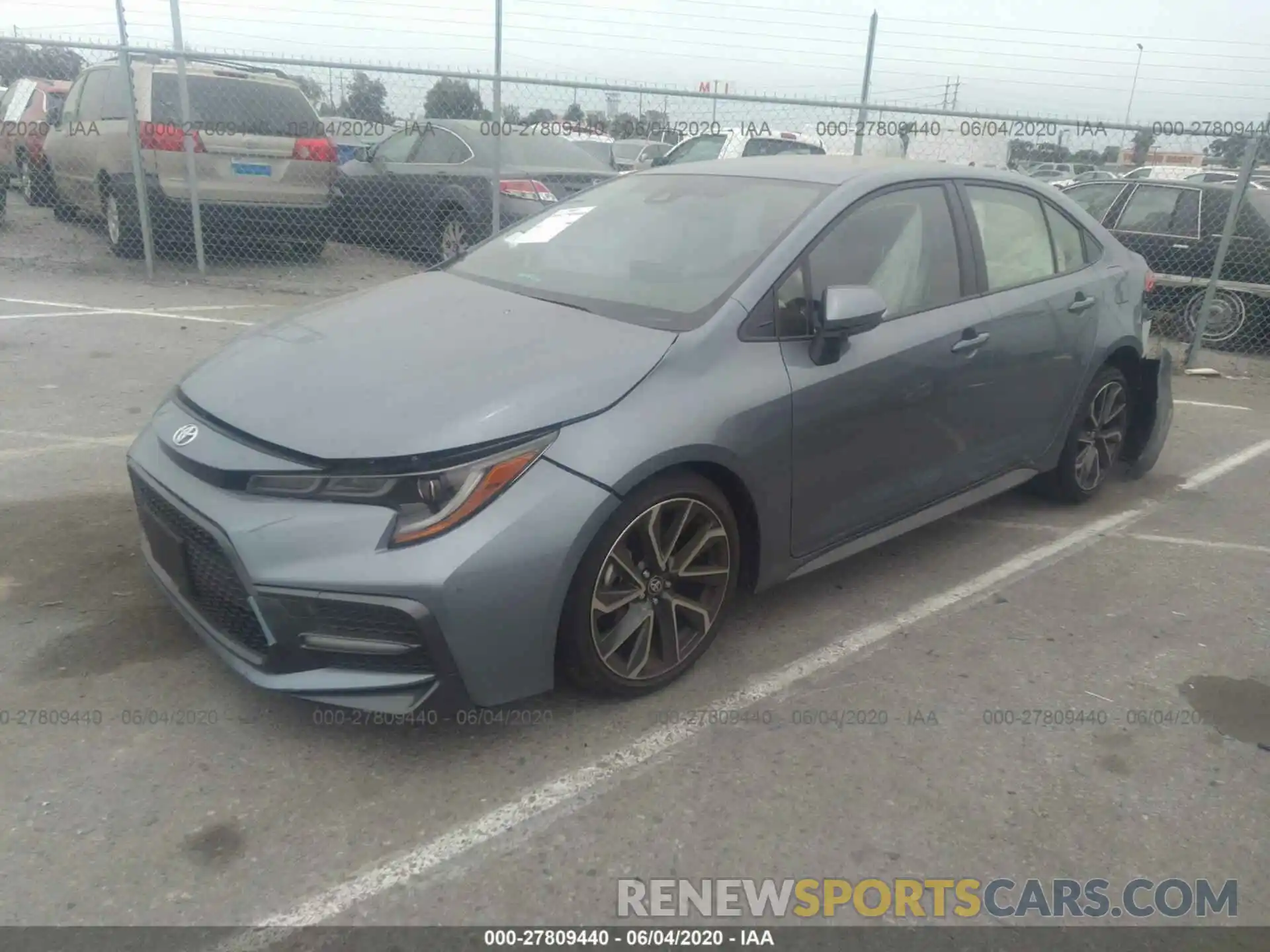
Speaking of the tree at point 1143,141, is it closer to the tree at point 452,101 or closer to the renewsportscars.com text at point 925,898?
the tree at point 452,101

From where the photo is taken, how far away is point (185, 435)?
2895 millimetres

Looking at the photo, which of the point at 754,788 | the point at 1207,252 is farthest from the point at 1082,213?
the point at 1207,252

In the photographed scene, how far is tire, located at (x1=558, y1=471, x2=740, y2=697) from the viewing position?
9.00ft

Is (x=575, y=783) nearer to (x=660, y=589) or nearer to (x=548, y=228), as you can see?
(x=660, y=589)

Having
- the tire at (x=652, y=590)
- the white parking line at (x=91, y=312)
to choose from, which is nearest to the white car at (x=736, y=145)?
the white parking line at (x=91, y=312)

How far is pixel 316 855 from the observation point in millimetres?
2361

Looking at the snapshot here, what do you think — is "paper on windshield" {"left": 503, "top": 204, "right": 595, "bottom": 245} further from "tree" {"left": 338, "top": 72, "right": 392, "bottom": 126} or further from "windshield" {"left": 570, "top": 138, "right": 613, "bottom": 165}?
"windshield" {"left": 570, "top": 138, "right": 613, "bottom": 165}

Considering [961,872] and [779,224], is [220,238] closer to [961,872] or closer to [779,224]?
[779,224]

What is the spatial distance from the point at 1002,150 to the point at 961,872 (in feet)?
33.4

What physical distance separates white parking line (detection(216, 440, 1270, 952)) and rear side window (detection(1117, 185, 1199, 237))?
19.9 feet

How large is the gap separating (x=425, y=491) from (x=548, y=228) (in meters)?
1.85

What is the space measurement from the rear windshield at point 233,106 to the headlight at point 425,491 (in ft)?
25.3

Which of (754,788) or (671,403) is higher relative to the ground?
(671,403)

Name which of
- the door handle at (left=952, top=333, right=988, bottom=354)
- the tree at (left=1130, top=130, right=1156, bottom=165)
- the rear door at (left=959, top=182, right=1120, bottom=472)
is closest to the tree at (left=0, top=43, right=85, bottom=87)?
the rear door at (left=959, top=182, right=1120, bottom=472)
